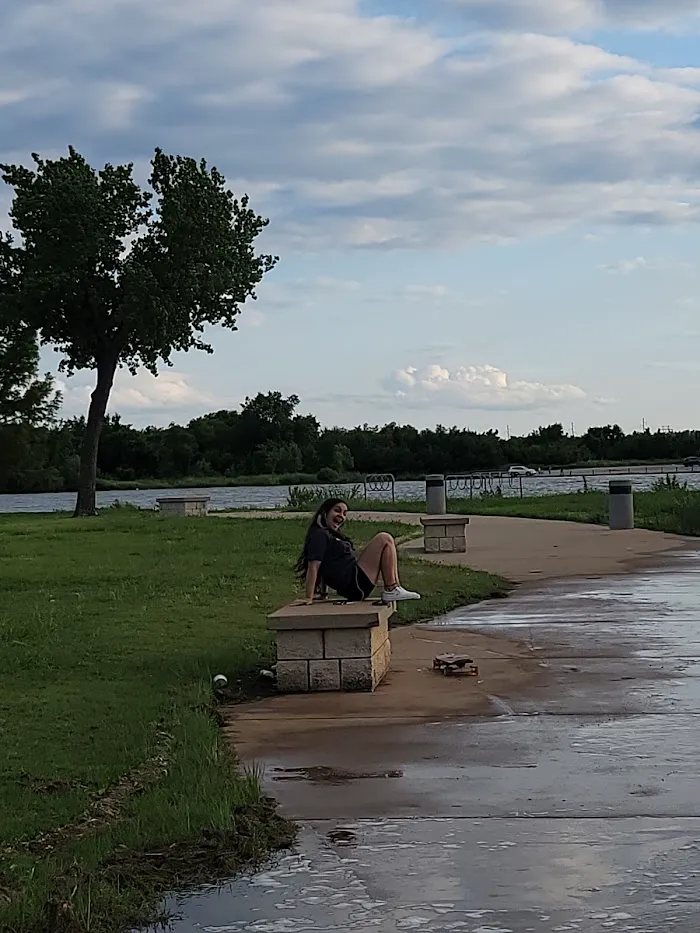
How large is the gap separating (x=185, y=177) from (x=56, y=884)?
3321 centimetres

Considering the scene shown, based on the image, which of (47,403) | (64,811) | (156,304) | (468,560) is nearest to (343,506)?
(64,811)

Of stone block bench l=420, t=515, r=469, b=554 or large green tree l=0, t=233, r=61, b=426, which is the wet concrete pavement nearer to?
stone block bench l=420, t=515, r=469, b=554

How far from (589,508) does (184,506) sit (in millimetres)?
9931

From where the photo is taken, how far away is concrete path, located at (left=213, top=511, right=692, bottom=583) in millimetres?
17297

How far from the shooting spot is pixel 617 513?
Answer: 24594 millimetres

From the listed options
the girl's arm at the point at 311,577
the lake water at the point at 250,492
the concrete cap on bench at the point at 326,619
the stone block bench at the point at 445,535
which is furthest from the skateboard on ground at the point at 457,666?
the lake water at the point at 250,492

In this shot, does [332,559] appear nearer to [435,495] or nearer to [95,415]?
[435,495]

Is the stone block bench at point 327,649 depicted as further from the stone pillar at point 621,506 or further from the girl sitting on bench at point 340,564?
the stone pillar at point 621,506

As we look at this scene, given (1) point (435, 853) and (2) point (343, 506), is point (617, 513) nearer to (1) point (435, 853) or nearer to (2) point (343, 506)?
(2) point (343, 506)

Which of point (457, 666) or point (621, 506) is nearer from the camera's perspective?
point (457, 666)

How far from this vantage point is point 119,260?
121 ft

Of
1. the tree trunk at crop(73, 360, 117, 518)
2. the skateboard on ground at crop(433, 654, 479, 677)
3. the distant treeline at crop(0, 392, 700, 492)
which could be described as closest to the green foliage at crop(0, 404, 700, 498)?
the distant treeline at crop(0, 392, 700, 492)

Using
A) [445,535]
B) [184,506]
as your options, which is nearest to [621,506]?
[445,535]

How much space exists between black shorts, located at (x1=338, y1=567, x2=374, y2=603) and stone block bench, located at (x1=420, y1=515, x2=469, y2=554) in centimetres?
1039
